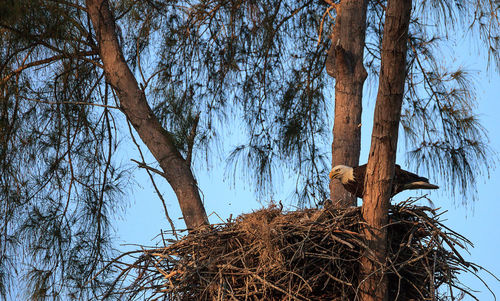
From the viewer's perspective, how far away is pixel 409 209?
340 centimetres

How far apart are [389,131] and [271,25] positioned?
268 cm

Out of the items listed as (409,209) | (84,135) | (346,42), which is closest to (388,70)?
(409,209)

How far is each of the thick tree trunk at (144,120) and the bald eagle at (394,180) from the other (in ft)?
3.09

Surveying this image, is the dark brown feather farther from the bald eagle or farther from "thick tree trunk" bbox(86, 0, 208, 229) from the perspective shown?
"thick tree trunk" bbox(86, 0, 208, 229)

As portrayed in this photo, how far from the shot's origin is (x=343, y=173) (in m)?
4.13

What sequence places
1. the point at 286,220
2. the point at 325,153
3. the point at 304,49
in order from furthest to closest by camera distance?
the point at 304,49, the point at 325,153, the point at 286,220

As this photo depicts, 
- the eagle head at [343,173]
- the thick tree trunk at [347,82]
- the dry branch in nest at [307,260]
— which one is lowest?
the dry branch in nest at [307,260]

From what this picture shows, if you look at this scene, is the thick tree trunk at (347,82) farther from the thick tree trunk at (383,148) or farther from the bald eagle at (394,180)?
the thick tree trunk at (383,148)

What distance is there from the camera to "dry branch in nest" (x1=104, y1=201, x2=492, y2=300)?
128 inches

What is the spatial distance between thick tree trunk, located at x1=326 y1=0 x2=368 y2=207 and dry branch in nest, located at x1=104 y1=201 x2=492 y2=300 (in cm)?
91

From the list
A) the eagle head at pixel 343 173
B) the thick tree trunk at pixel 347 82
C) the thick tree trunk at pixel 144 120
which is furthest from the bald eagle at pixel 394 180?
the thick tree trunk at pixel 144 120

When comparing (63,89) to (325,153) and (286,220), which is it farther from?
(286,220)

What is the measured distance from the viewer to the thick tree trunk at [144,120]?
170 inches

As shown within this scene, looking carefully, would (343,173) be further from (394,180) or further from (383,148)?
(383,148)
